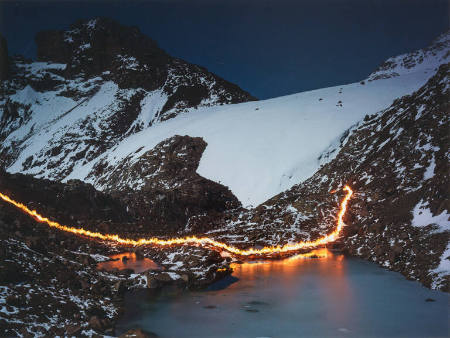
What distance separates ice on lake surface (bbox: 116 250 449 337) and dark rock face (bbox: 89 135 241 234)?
14934 millimetres

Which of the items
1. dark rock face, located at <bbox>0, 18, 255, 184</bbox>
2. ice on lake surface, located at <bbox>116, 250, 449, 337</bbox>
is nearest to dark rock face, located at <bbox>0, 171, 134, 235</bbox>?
ice on lake surface, located at <bbox>116, 250, 449, 337</bbox>

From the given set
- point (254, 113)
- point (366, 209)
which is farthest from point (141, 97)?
point (366, 209)

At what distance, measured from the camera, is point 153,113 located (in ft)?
253

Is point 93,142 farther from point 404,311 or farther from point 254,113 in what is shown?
point 404,311

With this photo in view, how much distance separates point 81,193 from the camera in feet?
108

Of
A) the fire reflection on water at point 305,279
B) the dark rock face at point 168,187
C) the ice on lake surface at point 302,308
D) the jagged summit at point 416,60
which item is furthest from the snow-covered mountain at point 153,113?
the ice on lake surface at point 302,308

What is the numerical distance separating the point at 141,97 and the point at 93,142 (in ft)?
51.9

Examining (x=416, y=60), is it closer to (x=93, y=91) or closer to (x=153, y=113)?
(x=153, y=113)

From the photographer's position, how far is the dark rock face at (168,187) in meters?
35.1

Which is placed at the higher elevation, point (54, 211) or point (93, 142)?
point (93, 142)

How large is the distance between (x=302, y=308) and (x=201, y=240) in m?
12.0

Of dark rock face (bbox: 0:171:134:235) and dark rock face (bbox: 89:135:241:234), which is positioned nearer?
dark rock face (bbox: 0:171:134:235)

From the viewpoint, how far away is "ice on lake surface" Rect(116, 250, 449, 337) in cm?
1348

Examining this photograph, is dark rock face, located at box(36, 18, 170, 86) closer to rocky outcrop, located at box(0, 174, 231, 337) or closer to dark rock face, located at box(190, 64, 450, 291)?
dark rock face, located at box(190, 64, 450, 291)
